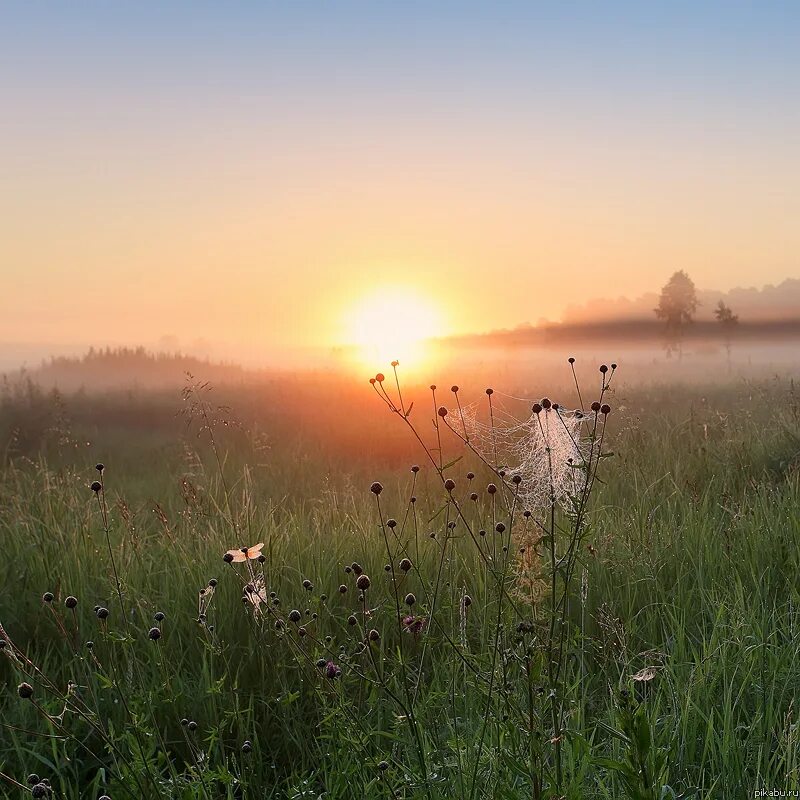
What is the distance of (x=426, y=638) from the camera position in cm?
227

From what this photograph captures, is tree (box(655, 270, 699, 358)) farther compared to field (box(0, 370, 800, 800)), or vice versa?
tree (box(655, 270, 699, 358))

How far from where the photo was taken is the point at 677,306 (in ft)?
173

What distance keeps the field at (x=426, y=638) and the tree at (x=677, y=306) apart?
1894 inches

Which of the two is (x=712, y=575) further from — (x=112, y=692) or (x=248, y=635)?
(x=112, y=692)

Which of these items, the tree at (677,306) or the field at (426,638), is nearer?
the field at (426,638)

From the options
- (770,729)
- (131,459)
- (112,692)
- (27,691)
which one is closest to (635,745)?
(27,691)

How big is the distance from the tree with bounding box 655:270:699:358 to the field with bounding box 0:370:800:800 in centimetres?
4811

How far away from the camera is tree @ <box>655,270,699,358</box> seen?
5269 centimetres

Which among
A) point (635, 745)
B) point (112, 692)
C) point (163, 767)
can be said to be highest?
point (635, 745)

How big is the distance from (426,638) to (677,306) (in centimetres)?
5445

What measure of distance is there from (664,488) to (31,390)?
31.7ft

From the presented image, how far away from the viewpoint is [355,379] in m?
15.6

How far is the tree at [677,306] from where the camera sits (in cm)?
5269

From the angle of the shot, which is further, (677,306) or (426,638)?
(677,306)
